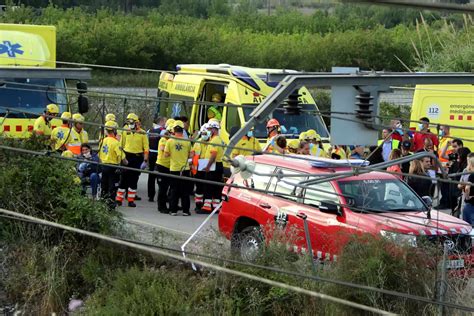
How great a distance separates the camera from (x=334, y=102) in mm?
7324

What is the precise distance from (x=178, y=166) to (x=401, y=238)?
7412 mm

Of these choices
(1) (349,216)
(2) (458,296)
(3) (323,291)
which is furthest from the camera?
(1) (349,216)

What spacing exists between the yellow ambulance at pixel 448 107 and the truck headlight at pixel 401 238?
8986mm

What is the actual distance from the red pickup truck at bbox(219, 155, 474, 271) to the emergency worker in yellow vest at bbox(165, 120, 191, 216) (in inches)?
145

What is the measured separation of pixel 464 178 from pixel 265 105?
9.16 m

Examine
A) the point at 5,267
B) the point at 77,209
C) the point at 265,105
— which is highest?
the point at 265,105

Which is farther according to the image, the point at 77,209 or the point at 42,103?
the point at 42,103

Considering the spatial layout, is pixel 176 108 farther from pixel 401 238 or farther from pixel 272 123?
pixel 401 238

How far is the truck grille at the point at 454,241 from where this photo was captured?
1052cm

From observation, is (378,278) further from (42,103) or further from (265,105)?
(42,103)

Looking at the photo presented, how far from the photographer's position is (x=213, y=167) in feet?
→ 56.5

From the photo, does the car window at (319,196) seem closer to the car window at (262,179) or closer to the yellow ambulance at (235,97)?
the car window at (262,179)

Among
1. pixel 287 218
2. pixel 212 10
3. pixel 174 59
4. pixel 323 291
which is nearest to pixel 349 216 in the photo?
pixel 287 218

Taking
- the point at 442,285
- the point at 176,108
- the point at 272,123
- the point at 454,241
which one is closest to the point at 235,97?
the point at 272,123
